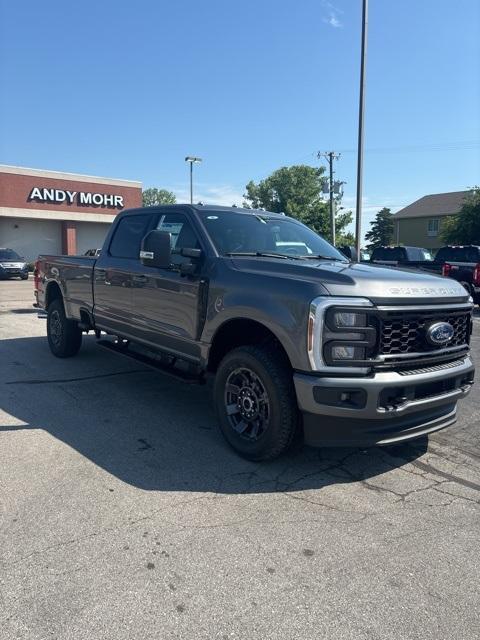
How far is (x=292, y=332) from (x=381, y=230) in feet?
249

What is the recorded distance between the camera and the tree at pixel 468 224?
33.6 meters

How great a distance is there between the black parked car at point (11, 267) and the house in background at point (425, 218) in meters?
40.7

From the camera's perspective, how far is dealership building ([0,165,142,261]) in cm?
3450

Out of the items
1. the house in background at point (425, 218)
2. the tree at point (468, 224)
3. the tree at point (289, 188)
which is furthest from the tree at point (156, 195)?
the tree at point (468, 224)

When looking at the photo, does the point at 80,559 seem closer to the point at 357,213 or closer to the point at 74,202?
the point at 357,213

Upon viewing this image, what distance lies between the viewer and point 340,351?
11.5 feet

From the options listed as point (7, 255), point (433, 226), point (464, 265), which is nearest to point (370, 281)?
Answer: point (464, 265)

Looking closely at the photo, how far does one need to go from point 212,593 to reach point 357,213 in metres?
18.3

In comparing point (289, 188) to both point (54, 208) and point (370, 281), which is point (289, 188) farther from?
point (370, 281)

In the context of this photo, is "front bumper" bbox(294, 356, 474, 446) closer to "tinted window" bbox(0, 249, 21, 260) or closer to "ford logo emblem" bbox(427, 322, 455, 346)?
"ford logo emblem" bbox(427, 322, 455, 346)

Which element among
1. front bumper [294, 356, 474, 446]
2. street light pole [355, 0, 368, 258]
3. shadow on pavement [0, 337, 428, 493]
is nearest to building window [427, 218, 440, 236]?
street light pole [355, 0, 368, 258]

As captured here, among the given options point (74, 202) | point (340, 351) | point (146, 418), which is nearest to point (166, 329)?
point (146, 418)

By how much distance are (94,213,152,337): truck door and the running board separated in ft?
0.59

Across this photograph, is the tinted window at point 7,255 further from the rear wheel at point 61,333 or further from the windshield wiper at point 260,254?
the windshield wiper at point 260,254
